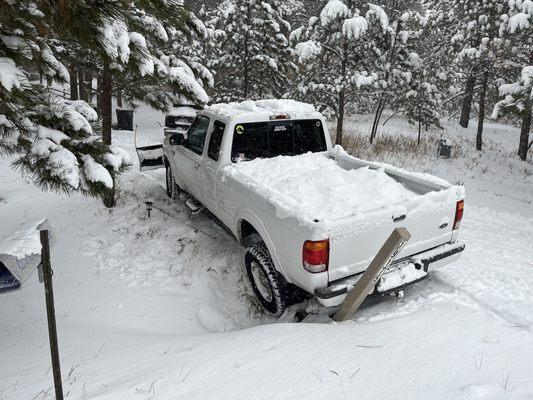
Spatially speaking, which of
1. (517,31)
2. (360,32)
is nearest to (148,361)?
(360,32)

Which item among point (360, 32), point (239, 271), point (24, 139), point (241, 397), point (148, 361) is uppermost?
point (360, 32)

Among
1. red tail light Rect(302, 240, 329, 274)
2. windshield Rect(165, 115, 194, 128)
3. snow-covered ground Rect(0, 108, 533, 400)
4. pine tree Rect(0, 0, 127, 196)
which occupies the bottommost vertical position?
snow-covered ground Rect(0, 108, 533, 400)

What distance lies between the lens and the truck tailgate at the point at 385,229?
3576 mm

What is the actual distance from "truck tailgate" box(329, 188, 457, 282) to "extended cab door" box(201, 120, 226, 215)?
2.35 meters

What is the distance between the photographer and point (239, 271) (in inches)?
214

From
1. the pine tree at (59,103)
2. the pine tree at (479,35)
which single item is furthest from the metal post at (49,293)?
the pine tree at (479,35)

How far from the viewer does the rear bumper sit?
11.8ft

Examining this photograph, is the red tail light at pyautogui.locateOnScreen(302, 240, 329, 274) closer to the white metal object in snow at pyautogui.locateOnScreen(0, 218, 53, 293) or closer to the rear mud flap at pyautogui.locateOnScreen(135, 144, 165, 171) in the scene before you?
the white metal object in snow at pyautogui.locateOnScreen(0, 218, 53, 293)

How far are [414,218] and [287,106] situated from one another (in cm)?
288

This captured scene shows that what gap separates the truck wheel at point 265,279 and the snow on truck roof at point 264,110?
200cm

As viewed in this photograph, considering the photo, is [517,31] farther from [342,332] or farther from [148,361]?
[148,361]

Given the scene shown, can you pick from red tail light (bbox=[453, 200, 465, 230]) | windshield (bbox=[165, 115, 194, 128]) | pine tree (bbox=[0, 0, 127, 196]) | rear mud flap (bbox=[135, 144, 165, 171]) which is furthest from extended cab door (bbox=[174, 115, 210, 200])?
windshield (bbox=[165, 115, 194, 128])

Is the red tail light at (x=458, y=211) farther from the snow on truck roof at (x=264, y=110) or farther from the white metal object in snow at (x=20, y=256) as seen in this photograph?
the white metal object in snow at (x=20, y=256)

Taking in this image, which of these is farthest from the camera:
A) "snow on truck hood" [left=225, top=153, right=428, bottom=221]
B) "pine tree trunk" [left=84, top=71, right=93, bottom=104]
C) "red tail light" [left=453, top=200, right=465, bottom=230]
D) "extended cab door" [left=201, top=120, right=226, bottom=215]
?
"pine tree trunk" [left=84, top=71, right=93, bottom=104]
